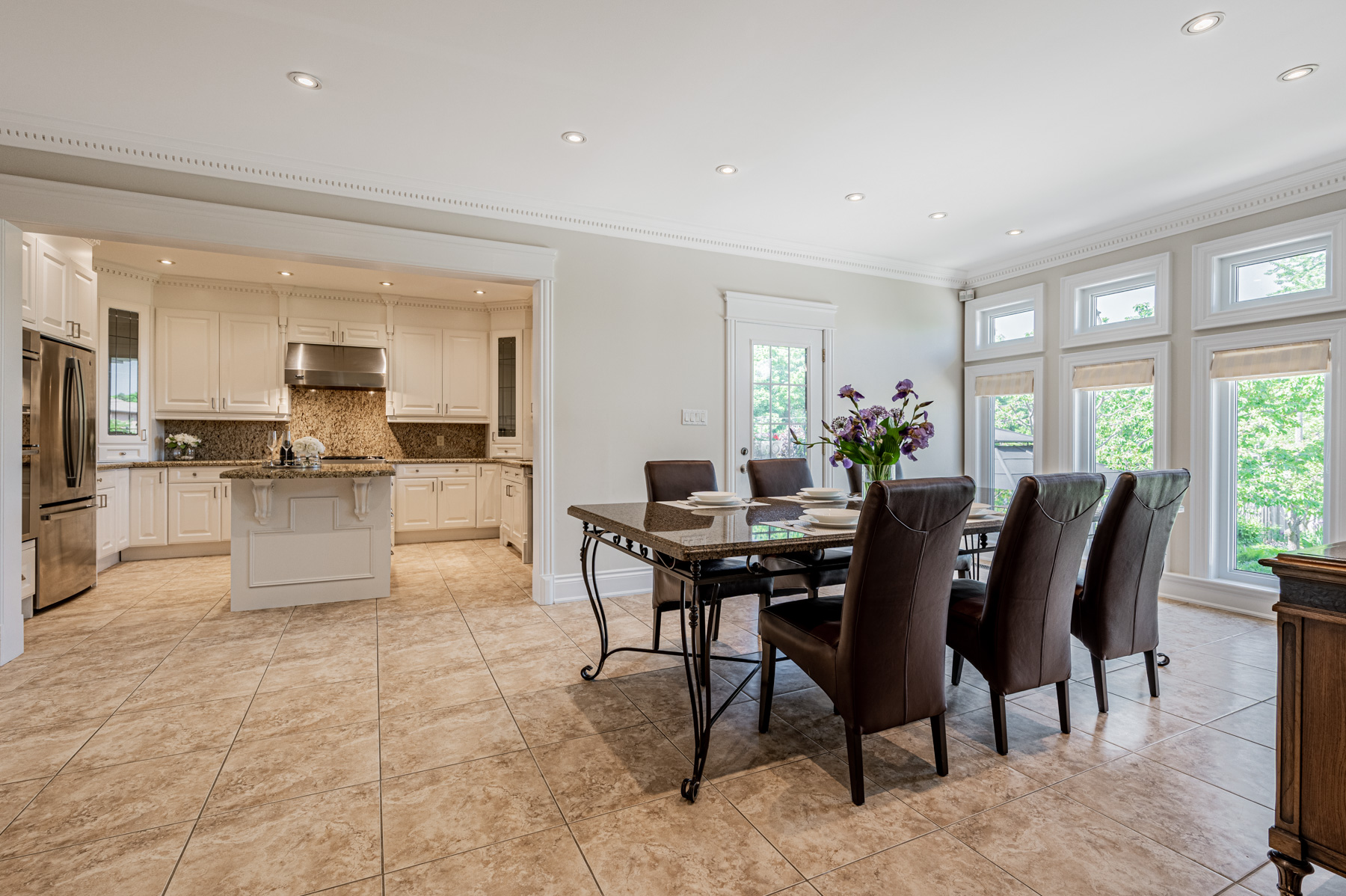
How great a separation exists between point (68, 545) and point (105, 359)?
6.35ft

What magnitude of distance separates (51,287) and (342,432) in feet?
9.48

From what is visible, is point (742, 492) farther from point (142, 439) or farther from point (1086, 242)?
point (142, 439)

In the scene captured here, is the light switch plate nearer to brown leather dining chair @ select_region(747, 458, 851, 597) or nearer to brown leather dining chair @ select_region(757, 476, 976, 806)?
brown leather dining chair @ select_region(747, 458, 851, 597)

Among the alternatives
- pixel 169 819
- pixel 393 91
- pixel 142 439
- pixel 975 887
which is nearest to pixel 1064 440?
pixel 975 887

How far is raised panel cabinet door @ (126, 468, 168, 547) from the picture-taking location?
17.2ft

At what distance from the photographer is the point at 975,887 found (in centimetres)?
146

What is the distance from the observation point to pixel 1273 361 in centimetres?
367

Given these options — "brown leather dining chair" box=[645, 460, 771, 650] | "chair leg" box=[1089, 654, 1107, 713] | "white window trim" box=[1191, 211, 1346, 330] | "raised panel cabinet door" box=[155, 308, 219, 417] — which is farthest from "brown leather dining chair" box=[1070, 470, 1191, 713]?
"raised panel cabinet door" box=[155, 308, 219, 417]

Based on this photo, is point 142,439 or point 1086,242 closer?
point 1086,242

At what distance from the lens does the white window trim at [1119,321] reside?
4.18 meters

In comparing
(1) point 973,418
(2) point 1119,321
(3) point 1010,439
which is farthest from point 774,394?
(2) point 1119,321

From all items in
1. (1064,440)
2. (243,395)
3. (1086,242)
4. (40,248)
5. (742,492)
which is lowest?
(742,492)

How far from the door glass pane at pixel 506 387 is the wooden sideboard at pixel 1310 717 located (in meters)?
6.06

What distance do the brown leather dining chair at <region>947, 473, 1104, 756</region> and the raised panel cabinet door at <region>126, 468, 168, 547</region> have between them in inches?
244
